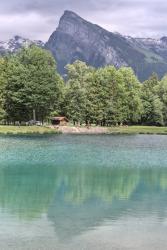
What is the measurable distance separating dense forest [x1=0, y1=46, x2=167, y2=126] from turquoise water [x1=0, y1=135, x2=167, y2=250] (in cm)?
6564

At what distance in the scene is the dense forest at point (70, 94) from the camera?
123875mm

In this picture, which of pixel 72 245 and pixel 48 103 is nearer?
pixel 72 245

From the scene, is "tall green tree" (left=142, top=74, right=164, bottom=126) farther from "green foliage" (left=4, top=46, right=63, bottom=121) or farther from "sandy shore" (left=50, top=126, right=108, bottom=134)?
"green foliage" (left=4, top=46, right=63, bottom=121)

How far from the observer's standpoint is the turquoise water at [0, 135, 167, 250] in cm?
2109

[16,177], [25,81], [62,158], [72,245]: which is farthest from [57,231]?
[25,81]

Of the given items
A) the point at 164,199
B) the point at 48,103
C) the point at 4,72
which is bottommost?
the point at 164,199

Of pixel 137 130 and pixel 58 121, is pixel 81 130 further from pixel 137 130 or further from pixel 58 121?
pixel 137 130

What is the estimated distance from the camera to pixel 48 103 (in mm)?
127938

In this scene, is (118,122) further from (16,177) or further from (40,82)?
(16,177)

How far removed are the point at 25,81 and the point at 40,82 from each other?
13.5 feet

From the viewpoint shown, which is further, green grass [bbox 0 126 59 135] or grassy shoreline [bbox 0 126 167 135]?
grassy shoreline [bbox 0 126 167 135]

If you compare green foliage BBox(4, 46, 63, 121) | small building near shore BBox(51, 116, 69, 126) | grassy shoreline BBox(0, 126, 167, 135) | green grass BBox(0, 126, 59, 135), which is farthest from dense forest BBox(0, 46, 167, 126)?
green grass BBox(0, 126, 59, 135)

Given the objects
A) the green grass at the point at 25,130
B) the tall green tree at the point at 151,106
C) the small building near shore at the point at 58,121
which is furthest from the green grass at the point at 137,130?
the green grass at the point at 25,130

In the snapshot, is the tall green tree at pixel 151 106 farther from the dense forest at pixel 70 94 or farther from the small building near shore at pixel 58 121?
the small building near shore at pixel 58 121
